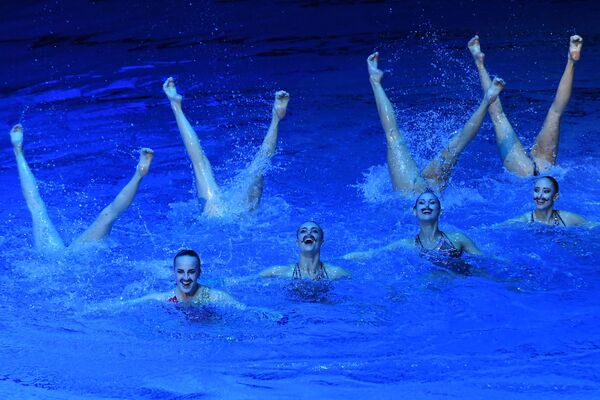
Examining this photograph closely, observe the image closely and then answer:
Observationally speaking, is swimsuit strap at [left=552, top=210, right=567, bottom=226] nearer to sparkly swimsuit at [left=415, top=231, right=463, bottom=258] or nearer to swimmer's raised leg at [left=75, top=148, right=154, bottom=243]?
sparkly swimsuit at [left=415, top=231, right=463, bottom=258]

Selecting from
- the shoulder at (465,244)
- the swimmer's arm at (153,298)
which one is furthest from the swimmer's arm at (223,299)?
the shoulder at (465,244)

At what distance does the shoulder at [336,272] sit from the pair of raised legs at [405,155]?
58.0 inches

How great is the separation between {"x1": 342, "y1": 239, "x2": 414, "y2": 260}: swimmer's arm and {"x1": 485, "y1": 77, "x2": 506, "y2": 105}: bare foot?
115 centimetres

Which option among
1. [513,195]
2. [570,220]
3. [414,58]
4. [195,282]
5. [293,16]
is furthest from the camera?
[293,16]

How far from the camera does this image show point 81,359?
16.9 ft

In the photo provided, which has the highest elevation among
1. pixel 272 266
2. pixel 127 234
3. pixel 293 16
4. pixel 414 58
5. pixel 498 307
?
pixel 293 16

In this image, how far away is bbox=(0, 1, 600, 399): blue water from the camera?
5.02 m

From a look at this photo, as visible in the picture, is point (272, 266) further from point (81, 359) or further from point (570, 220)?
point (570, 220)

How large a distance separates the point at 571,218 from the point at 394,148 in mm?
1381

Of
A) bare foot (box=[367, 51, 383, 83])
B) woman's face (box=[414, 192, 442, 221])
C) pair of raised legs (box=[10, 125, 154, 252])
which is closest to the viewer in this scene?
woman's face (box=[414, 192, 442, 221])

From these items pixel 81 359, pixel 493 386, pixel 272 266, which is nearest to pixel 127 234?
pixel 272 266

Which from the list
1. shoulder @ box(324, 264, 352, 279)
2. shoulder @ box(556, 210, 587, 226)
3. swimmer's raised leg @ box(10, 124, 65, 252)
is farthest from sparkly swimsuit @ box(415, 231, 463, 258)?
swimmer's raised leg @ box(10, 124, 65, 252)

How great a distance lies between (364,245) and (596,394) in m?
2.47

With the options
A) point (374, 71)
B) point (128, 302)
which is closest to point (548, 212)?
point (374, 71)
